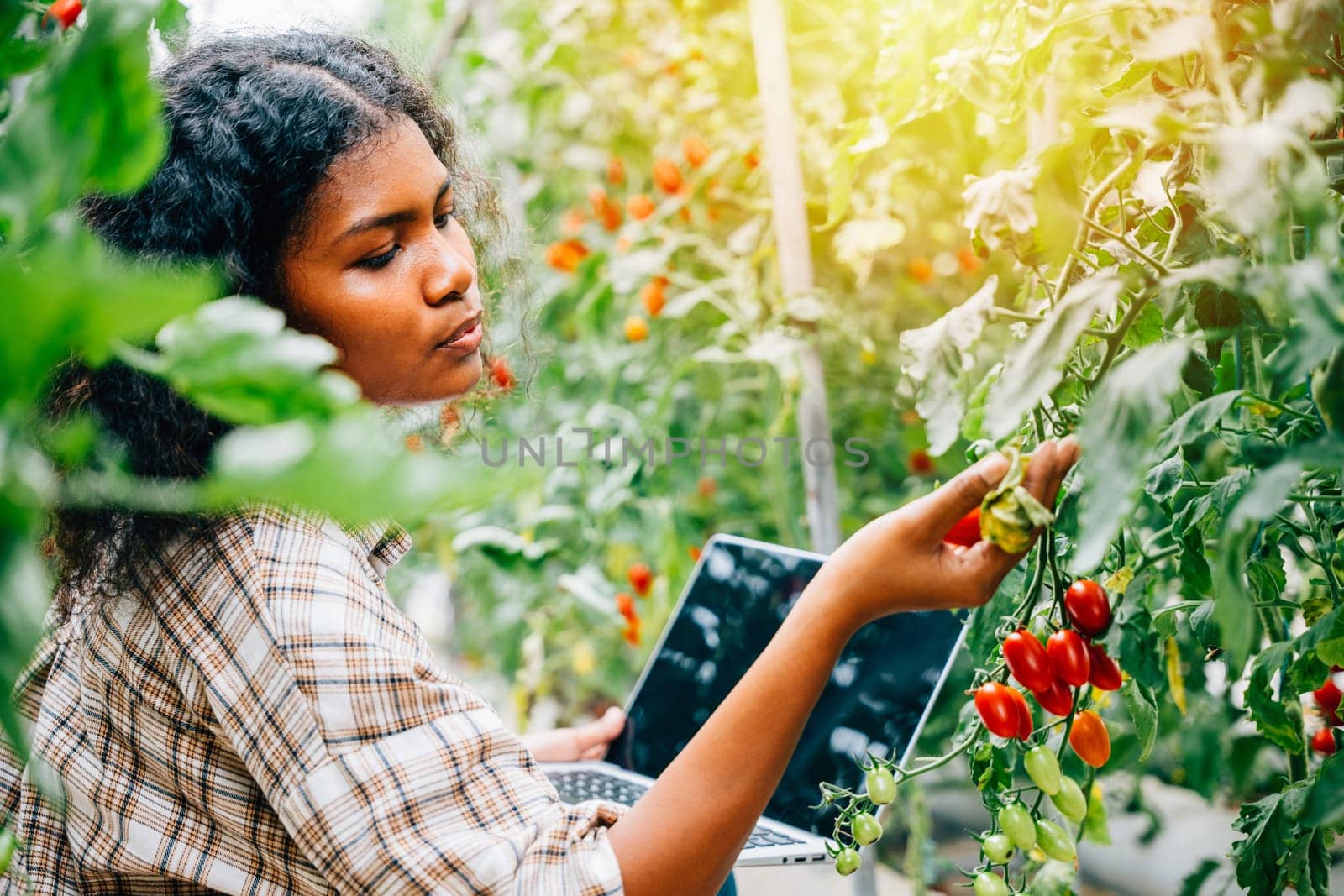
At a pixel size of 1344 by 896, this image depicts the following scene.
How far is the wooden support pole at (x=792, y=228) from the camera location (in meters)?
1.34

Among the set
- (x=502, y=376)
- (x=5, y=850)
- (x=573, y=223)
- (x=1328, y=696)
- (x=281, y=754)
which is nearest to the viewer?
(x=5, y=850)

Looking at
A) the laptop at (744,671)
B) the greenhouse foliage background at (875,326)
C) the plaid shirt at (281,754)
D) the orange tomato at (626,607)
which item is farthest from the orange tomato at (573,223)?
the plaid shirt at (281,754)

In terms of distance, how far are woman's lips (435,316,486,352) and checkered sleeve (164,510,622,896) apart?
0.22m

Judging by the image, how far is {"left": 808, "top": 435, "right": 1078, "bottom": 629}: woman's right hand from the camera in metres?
0.61

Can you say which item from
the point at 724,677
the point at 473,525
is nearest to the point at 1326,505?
the point at 724,677

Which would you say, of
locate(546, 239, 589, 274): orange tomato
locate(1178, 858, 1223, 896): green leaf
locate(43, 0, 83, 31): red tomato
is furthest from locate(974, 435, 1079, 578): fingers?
locate(546, 239, 589, 274): orange tomato

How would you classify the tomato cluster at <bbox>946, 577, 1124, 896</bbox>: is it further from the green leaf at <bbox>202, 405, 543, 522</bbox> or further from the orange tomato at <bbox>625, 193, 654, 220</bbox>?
the orange tomato at <bbox>625, 193, 654, 220</bbox>

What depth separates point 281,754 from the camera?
0.67 m

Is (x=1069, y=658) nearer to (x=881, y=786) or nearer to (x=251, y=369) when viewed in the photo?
(x=881, y=786)

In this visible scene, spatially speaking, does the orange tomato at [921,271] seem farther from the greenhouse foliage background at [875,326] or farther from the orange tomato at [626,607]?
the orange tomato at [626,607]

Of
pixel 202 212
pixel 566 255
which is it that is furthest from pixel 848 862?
pixel 566 255

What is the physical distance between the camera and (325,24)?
1.10 meters

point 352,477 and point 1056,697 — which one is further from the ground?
point 352,477

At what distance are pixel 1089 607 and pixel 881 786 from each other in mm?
167
